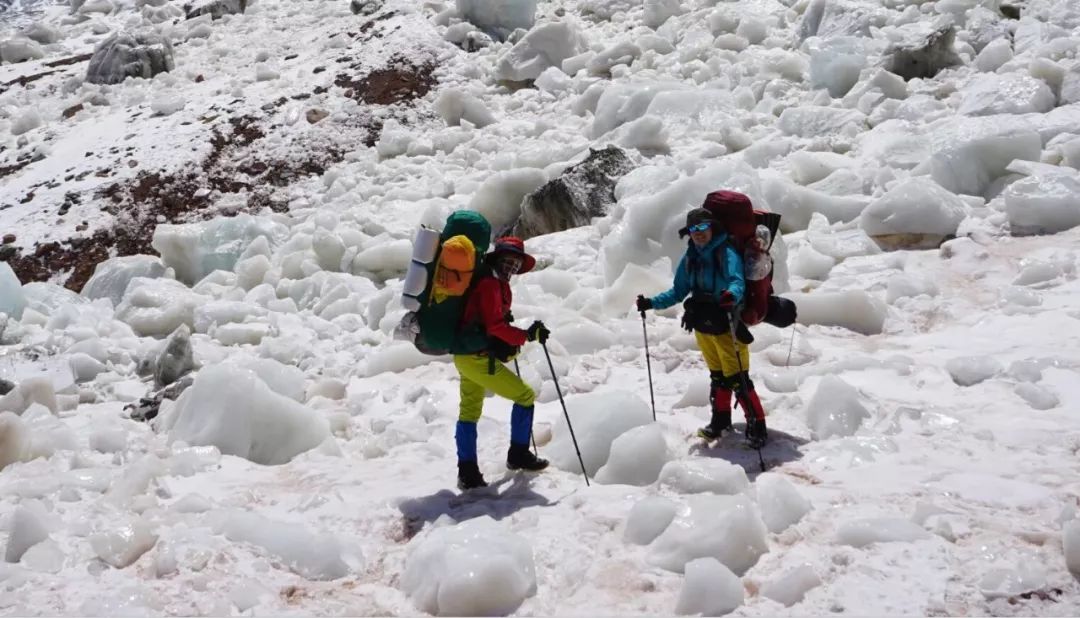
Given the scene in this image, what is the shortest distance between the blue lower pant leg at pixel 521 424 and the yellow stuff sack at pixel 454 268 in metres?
0.71

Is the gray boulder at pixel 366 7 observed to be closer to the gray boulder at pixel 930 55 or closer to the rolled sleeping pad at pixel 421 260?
the gray boulder at pixel 930 55

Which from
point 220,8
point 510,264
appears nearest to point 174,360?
point 510,264

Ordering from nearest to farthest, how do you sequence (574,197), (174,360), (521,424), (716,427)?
1. (521,424)
2. (716,427)
3. (174,360)
4. (574,197)

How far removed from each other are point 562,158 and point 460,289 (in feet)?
19.7

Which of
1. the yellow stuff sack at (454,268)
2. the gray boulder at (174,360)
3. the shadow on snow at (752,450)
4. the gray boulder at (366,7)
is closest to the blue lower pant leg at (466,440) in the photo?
the yellow stuff sack at (454,268)

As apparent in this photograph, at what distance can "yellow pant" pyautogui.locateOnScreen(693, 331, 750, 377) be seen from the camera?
4379 millimetres

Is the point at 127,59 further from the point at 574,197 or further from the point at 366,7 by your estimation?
the point at 574,197

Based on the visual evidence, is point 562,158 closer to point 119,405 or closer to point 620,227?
point 620,227

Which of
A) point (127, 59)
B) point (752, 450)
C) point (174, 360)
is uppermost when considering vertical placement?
point (127, 59)

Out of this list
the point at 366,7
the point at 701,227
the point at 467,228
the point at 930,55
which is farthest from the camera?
the point at 366,7

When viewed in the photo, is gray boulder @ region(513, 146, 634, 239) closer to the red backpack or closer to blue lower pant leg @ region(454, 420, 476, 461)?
the red backpack

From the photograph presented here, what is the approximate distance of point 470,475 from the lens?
14.2ft

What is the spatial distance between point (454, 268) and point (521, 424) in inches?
37.2

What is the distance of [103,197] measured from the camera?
11500 mm
